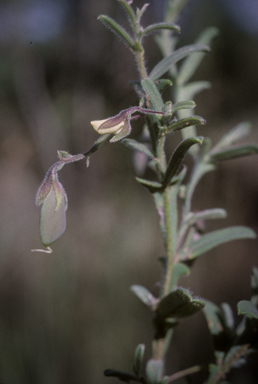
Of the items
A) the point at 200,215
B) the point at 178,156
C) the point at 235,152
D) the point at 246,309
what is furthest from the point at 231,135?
the point at 246,309

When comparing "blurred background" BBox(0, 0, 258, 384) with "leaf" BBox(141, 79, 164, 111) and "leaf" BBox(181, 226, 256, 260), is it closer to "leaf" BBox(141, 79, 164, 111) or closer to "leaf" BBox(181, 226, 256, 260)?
"leaf" BBox(181, 226, 256, 260)

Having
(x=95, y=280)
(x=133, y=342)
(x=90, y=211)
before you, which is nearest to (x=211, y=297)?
(x=133, y=342)

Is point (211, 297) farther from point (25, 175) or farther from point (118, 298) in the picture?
point (25, 175)

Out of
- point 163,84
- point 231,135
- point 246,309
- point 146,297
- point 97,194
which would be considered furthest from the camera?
point 97,194

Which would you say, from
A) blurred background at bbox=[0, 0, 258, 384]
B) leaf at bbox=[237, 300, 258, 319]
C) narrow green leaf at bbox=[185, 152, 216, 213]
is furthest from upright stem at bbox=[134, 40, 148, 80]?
blurred background at bbox=[0, 0, 258, 384]

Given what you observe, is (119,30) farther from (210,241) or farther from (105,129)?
(210,241)

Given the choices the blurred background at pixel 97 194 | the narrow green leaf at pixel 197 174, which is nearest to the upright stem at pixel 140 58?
the narrow green leaf at pixel 197 174
